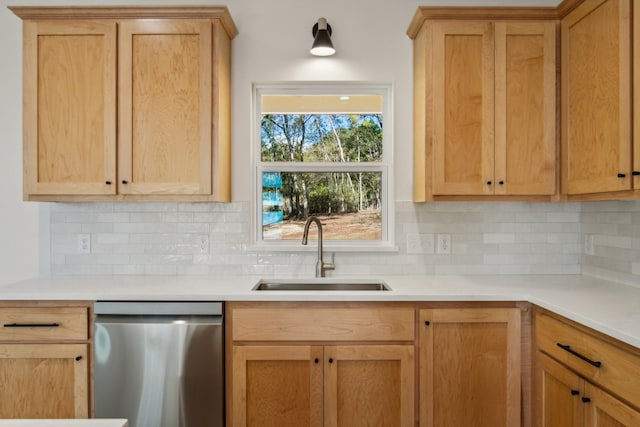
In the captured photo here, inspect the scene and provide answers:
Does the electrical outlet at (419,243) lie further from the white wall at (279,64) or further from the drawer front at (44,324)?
the drawer front at (44,324)

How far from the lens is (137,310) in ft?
6.77

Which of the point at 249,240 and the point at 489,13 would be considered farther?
the point at 249,240

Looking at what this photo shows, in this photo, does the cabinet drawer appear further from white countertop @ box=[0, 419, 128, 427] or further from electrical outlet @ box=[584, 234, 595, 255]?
white countertop @ box=[0, 419, 128, 427]

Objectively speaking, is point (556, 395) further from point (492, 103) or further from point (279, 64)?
point (279, 64)

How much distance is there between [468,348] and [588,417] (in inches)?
22.1

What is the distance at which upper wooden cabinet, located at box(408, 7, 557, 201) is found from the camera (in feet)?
7.61

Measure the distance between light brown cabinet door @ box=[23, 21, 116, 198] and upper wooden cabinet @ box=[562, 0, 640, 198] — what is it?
2358 mm

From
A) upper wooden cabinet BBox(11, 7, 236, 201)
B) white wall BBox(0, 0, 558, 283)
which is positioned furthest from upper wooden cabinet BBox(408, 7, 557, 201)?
upper wooden cabinet BBox(11, 7, 236, 201)

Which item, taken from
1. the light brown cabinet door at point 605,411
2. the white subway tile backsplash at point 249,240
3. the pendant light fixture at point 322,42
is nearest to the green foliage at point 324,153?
the white subway tile backsplash at point 249,240

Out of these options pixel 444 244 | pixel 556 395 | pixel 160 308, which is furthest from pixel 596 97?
pixel 160 308

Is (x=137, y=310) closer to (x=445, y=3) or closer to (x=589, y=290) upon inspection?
(x=589, y=290)

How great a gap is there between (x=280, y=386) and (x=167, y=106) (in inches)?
A: 60.0

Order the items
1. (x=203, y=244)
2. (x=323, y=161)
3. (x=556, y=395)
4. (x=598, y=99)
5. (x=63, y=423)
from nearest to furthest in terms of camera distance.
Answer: (x=63, y=423) → (x=556, y=395) → (x=598, y=99) → (x=203, y=244) → (x=323, y=161)

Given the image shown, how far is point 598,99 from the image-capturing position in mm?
2039
